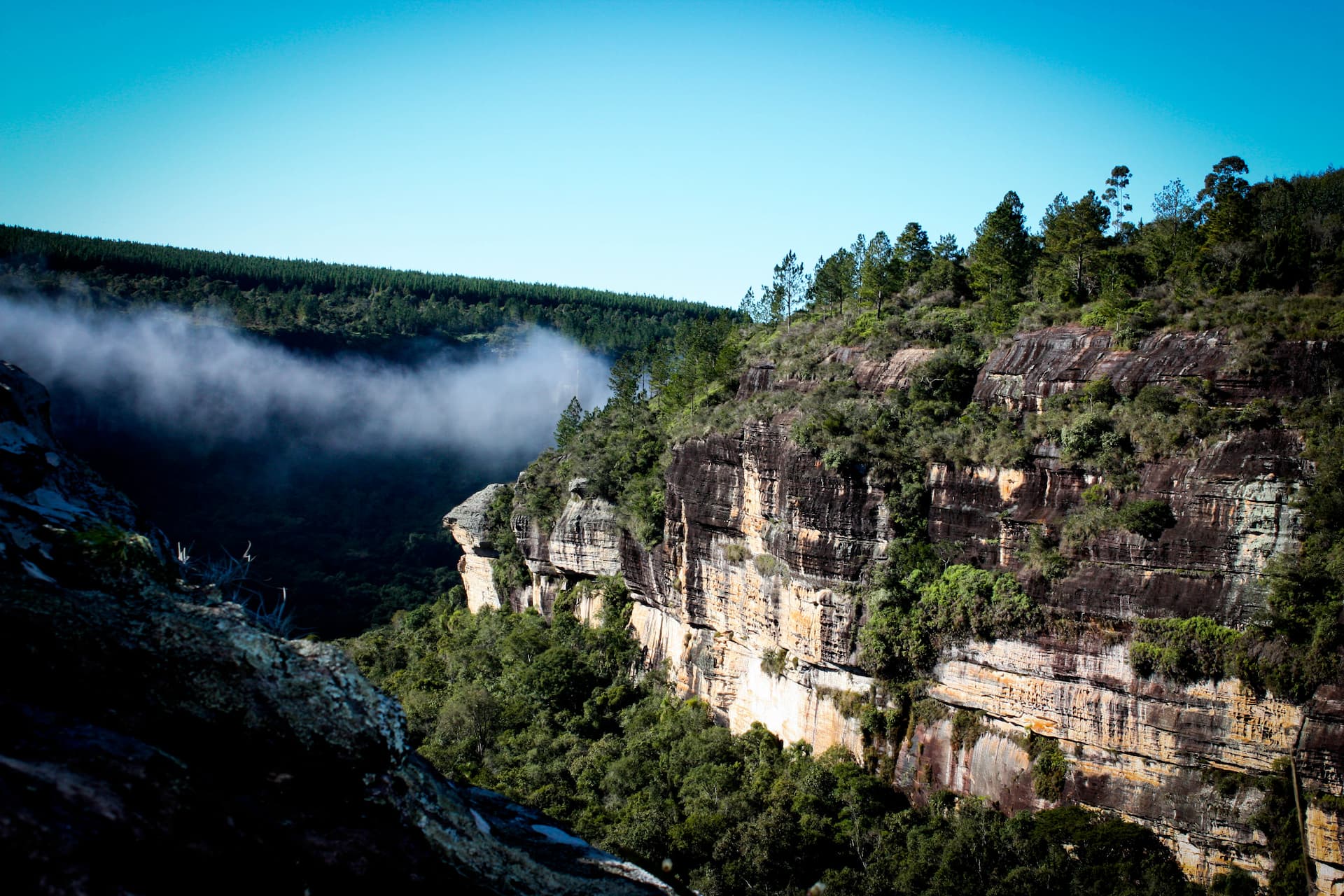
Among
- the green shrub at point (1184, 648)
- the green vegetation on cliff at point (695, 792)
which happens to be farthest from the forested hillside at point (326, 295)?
the green shrub at point (1184, 648)

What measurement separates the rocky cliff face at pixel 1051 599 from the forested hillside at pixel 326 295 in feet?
300

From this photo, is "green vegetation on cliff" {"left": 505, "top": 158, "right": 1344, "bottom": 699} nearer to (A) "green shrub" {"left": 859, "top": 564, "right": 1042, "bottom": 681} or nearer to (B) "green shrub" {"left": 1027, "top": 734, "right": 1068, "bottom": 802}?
(A) "green shrub" {"left": 859, "top": 564, "right": 1042, "bottom": 681}

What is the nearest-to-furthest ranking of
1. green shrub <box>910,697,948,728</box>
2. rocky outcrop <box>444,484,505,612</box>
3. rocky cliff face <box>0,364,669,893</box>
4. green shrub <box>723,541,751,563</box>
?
1. rocky cliff face <box>0,364,669,893</box>
2. green shrub <box>910,697,948,728</box>
3. green shrub <box>723,541,751,563</box>
4. rocky outcrop <box>444,484,505,612</box>

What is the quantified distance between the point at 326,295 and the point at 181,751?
14795cm

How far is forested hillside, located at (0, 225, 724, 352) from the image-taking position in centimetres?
11031

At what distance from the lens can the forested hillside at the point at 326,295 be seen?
110312 millimetres

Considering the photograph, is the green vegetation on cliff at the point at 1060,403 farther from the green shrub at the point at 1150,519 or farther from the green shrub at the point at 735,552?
the green shrub at the point at 735,552

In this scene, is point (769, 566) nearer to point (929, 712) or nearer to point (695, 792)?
point (929, 712)

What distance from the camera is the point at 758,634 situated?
4122 cm

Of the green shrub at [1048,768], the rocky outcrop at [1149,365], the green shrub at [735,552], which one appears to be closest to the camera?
the rocky outcrop at [1149,365]

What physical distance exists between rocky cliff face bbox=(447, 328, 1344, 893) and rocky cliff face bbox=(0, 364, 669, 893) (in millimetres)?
24673

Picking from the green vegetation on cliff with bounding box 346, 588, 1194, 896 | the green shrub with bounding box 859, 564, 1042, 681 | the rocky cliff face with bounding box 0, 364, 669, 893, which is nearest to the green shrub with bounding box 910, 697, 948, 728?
the green shrub with bounding box 859, 564, 1042, 681

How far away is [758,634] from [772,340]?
1996 cm

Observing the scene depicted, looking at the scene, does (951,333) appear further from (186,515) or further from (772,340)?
(186,515)
